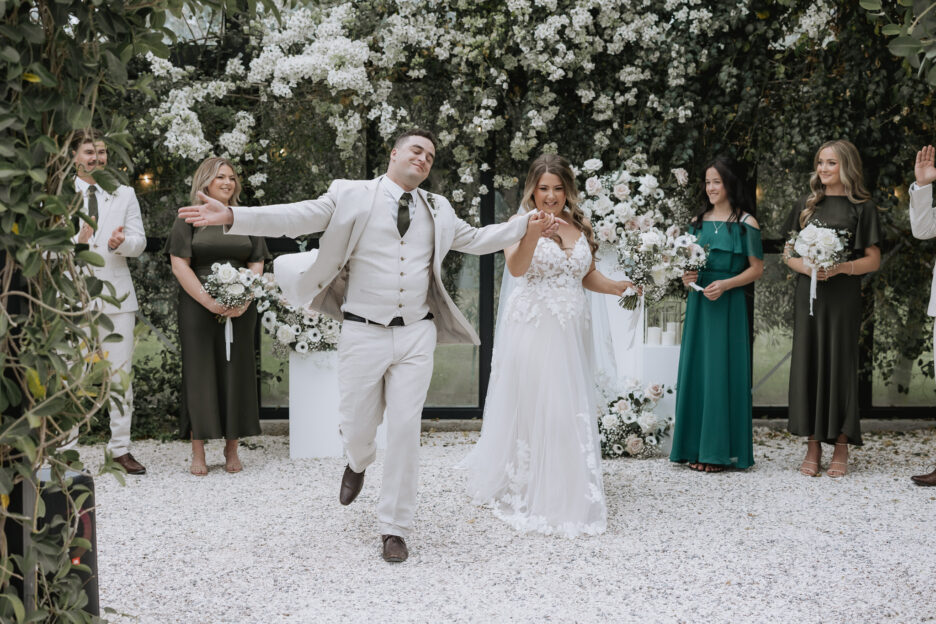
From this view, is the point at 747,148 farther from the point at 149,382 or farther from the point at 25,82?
the point at 25,82

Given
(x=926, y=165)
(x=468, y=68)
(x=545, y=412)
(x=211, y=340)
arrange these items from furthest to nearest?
(x=468, y=68) → (x=211, y=340) → (x=926, y=165) → (x=545, y=412)

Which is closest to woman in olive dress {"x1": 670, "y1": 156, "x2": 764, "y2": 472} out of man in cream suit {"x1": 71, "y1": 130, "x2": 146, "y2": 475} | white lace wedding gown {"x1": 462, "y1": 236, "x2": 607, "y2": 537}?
white lace wedding gown {"x1": 462, "y1": 236, "x2": 607, "y2": 537}

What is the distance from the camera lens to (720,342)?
20.0ft

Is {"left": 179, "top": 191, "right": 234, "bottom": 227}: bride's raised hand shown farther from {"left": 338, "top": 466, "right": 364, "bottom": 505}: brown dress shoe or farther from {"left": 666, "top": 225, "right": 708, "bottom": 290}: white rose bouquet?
{"left": 666, "top": 225, "right": 708, "bottom": 290}: white rose bouquet

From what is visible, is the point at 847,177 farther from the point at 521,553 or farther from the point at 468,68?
the point at 521,553

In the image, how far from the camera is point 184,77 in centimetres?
719

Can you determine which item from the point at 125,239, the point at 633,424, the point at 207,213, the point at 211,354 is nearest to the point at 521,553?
the point at 207,213

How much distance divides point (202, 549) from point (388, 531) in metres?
0.98

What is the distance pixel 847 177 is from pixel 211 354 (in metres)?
4.46

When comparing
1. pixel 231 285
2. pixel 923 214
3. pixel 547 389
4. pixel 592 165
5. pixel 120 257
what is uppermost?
pixel 592 165

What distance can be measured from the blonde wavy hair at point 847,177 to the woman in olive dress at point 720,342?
38cm

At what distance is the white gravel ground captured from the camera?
143 inches

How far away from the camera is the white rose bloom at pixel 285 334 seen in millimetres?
6434

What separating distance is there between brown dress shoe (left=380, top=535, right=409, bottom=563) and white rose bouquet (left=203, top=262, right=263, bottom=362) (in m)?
2.25
